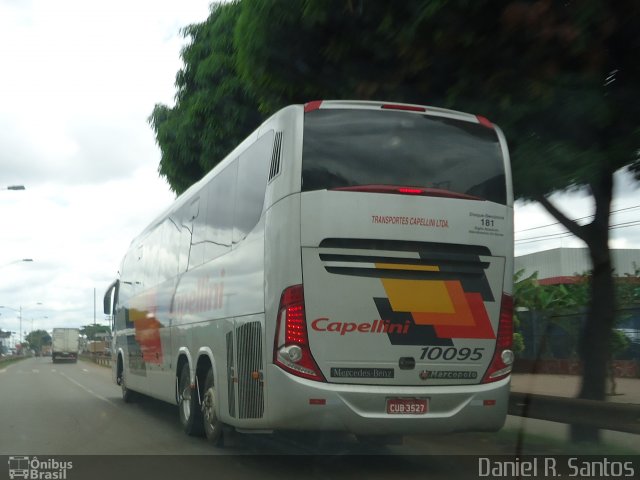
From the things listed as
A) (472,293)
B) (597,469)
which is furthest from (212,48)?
(597,469)

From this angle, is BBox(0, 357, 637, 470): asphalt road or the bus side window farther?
BBox(0, 357, 637, 470): asphalt road

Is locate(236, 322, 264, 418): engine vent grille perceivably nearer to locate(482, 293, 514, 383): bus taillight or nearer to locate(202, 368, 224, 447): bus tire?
locate(202, 368, 224, 447): bus tire

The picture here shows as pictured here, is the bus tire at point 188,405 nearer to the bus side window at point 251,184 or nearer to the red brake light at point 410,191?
the bus side window at point 251,184

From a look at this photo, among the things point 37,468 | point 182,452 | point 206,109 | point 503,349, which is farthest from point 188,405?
point 206,109

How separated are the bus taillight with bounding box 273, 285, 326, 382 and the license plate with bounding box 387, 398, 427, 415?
697 mm

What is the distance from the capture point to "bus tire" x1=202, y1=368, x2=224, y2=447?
9883 millimetres

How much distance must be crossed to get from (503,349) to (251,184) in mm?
3209

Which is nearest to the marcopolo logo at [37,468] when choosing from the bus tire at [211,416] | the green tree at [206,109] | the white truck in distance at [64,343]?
the bus tire at [211,416]

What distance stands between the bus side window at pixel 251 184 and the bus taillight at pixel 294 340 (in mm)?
1172

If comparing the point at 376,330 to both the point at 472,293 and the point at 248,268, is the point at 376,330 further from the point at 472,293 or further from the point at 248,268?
the point at 248,268

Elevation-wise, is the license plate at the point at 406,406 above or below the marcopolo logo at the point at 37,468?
above

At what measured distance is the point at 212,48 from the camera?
16.6 metres

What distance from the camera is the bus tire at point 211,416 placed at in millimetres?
9883

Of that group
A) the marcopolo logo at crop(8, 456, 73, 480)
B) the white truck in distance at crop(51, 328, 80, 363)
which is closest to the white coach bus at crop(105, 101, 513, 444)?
the marcopolo logo at crop(8, 456, 73, 480)
